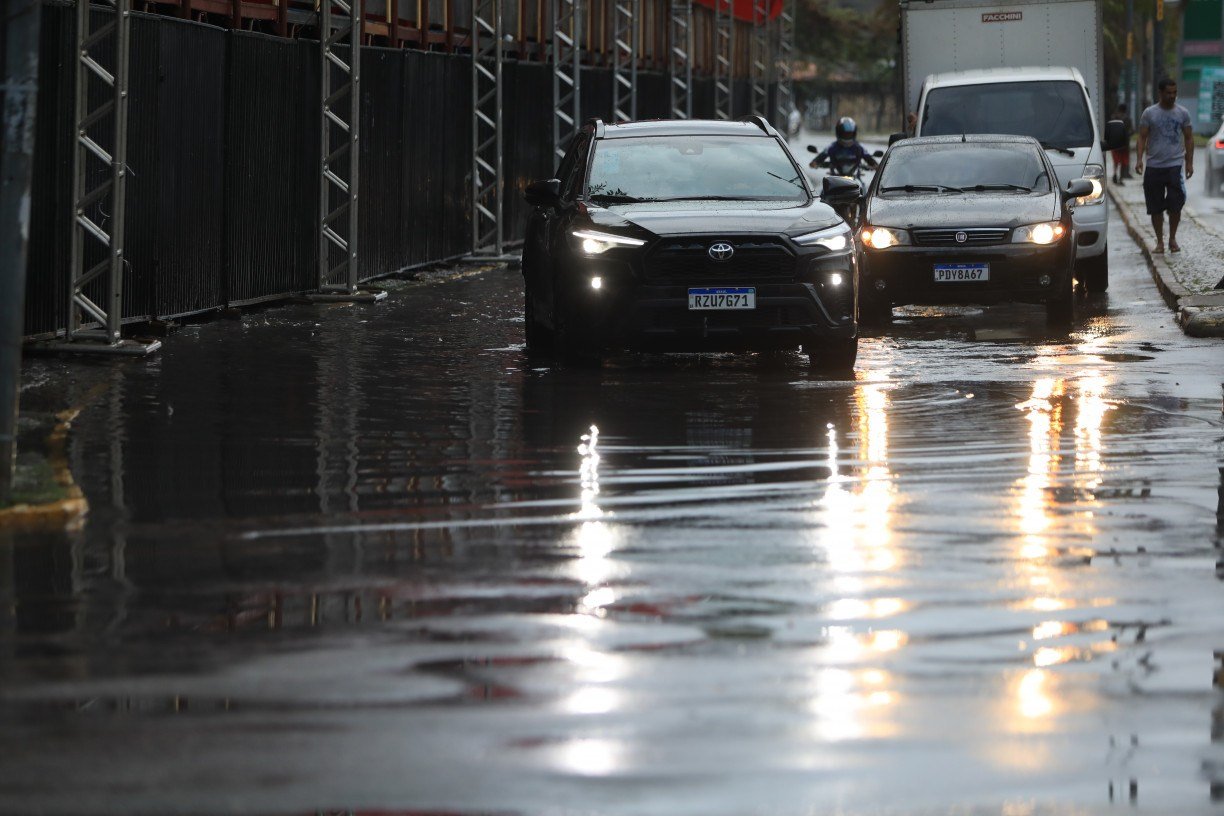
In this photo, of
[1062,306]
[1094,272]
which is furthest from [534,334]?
[1094,272]

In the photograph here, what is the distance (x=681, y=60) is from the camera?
44.8m

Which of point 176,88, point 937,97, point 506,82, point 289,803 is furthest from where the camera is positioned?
point 506,82

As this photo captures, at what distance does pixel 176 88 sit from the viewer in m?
18.4

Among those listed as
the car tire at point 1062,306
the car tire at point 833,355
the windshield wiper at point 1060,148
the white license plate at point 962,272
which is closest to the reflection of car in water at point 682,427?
the car tire at point 833,355

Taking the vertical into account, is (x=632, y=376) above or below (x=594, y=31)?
below

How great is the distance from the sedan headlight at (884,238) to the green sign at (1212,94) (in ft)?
128

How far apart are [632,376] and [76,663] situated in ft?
29.0

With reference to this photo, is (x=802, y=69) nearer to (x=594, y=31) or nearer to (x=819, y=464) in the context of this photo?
(x=594, y=31)

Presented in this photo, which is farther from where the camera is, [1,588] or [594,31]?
[594,31]

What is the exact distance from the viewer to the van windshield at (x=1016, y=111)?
80.2 feet

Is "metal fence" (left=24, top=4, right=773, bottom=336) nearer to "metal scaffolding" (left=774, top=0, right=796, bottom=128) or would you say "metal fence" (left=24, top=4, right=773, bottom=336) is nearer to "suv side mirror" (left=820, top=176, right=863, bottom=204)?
"suv side mirror" (left=820, top=176, right=863, bottom=204)

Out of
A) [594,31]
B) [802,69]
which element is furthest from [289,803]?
[802,69]

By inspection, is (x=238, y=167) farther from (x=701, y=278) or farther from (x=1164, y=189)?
(x=1164, y=189)

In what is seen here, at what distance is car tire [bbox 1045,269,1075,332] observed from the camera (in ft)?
63.4
